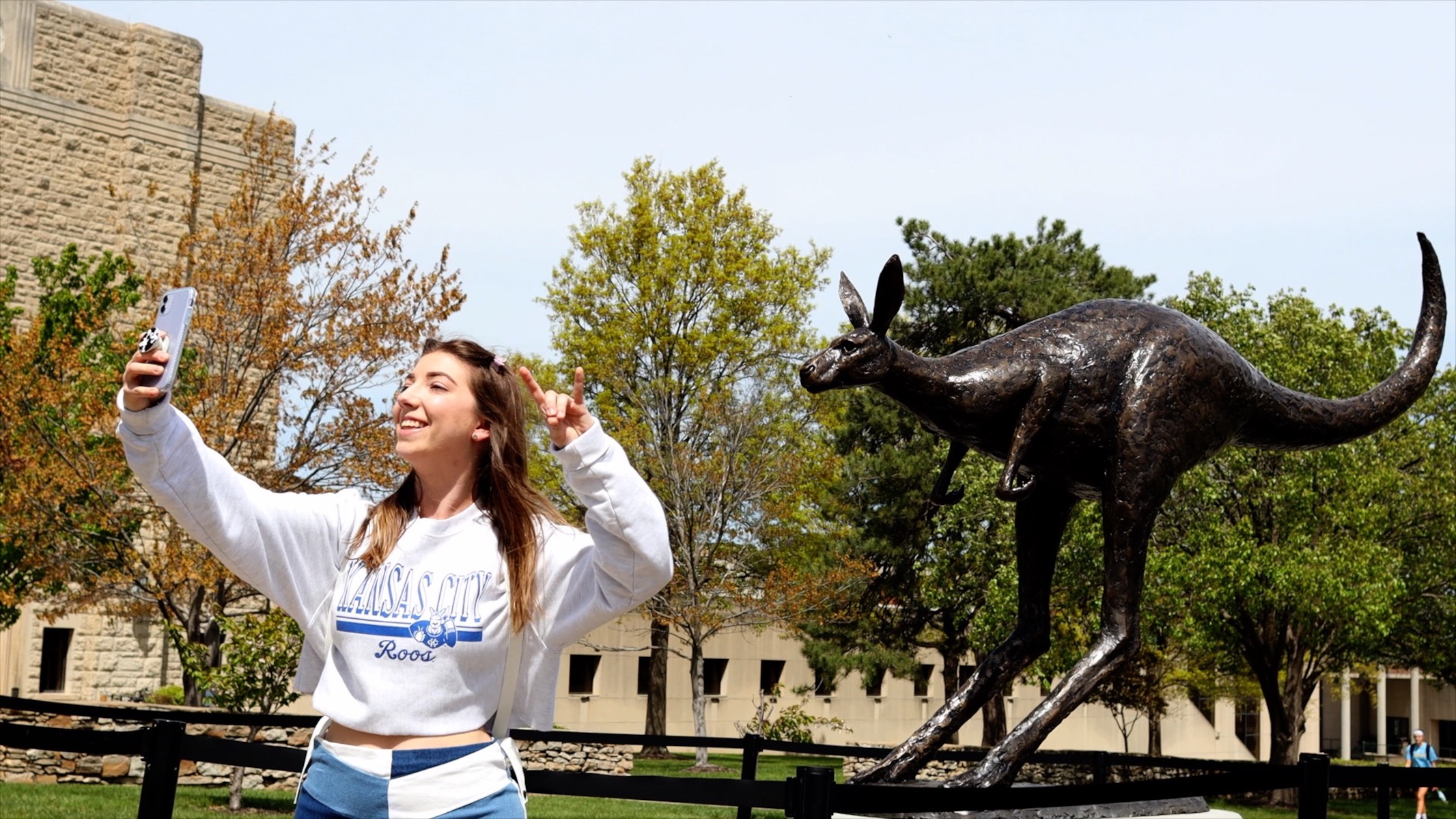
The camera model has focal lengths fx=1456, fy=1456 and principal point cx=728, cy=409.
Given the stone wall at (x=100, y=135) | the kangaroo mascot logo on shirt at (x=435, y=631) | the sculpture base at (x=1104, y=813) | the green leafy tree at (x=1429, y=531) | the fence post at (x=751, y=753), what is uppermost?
the stone wall at (x=100, y=135)

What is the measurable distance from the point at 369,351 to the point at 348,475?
134cm

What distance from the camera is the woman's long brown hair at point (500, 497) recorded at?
10.0 feet

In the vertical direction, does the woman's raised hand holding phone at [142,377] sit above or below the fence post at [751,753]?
above

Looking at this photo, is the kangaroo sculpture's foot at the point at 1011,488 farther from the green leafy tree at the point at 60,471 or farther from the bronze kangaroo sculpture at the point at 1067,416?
the green leafy tree at the point at 60,471

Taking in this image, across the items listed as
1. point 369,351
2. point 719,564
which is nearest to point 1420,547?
point 719,564

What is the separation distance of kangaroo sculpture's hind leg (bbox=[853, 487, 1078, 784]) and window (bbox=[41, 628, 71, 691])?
74.7ft

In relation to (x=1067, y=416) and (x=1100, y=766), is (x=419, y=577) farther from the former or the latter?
(x=1100, y=766)

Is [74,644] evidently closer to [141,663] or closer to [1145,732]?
[141,663]

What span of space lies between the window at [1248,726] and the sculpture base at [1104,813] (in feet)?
129

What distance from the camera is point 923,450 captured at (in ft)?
101

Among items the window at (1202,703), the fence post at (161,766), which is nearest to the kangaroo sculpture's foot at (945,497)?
the fence post at (161,766)

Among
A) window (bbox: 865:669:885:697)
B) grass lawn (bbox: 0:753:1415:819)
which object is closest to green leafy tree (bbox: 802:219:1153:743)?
window (bbox: 865:669:885:697)

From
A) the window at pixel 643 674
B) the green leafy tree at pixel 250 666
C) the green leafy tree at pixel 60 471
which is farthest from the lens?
the window at pixel 643 674

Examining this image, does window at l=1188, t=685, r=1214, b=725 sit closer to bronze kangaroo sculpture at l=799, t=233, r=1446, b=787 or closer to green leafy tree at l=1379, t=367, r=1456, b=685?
green leafy tree at l=1379, t=367, r=1456, b=685
